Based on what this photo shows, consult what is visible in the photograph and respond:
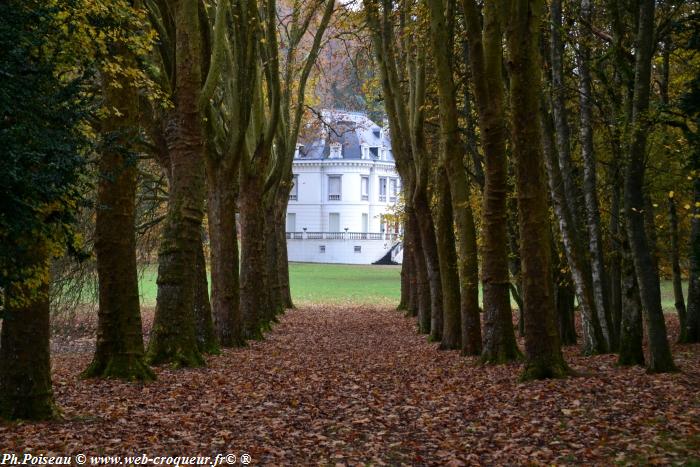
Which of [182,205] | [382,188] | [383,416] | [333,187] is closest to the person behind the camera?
[383,416]

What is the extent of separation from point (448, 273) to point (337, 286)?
124 feet

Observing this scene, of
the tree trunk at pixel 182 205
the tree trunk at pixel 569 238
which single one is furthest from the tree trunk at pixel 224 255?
the tree trunk at pixel 569 238

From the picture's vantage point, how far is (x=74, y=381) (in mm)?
12430

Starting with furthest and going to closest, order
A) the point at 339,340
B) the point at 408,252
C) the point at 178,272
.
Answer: the point at 408,252
the point at 339,340
the point at 178,272

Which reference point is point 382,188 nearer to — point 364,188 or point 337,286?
point 364,188

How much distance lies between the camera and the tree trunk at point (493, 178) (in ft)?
47.6

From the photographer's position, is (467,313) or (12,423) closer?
(12,423)

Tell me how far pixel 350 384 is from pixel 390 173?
287ft

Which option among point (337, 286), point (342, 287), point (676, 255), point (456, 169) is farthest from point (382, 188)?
point (456, 169)

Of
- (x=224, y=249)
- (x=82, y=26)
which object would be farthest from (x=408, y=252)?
(x=82, y=26)

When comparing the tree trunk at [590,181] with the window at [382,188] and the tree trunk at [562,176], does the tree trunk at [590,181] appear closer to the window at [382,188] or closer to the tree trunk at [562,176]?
the tree trunk at [562,176]

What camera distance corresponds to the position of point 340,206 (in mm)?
96938

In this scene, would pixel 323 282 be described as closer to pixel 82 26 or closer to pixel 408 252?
pixel 408 252

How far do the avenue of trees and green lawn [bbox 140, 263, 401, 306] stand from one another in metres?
14.2
